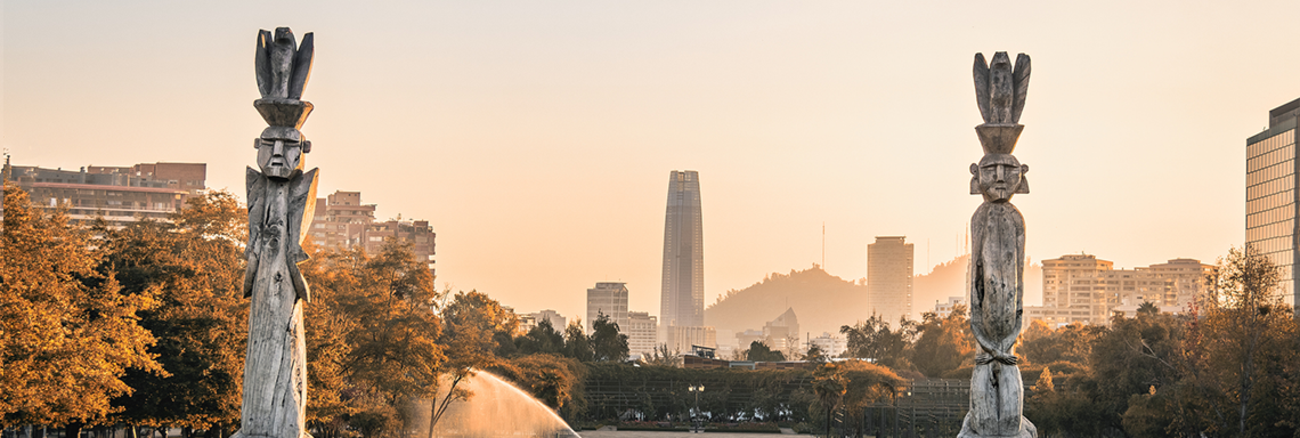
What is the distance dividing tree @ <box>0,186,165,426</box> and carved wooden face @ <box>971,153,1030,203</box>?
64.4ft

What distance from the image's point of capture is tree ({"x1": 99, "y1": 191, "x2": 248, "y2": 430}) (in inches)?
1264

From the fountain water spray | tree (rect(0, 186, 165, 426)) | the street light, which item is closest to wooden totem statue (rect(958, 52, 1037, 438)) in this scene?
tree (rect(0, 186, 165, 426))

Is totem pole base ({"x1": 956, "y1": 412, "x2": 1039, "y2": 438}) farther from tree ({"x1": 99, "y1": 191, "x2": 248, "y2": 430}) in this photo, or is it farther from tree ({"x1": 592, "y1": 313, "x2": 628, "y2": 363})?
tree ({"x1": 592, "y1": 313, "x2": 628, "y2": 363})

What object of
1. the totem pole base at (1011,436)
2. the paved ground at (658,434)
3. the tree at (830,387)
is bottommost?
the paved ground at (658,434)

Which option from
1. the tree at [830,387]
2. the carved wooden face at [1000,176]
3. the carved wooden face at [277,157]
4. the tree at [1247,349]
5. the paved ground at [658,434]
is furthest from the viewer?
the paved ground at [658,434]

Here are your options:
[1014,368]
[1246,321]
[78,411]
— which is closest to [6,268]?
[78,411]

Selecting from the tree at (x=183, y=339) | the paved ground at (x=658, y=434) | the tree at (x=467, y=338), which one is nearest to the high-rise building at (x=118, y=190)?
the tree at (x=467, y=338)

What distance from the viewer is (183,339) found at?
32406 mm

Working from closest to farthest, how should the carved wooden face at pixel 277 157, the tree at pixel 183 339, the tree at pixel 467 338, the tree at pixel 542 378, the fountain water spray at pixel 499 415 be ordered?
the carved wooden face at pixel 277 157
the tree at pixel 183 339
the tree at pixel 467 338
the fountain water spray at pixel 499 415
the tree at pixel 542 378

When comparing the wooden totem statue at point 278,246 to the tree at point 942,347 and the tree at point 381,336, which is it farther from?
the tree at point 942,347

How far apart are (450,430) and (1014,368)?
49747 millimetres

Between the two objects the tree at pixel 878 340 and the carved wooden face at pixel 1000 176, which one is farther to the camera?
the tree at pixel 878 340

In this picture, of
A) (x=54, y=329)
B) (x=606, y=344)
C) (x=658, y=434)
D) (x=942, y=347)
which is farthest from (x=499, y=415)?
(x=942, y=347)

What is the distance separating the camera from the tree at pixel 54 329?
24.9 metres
